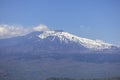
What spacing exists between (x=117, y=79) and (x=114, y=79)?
4.93 feet

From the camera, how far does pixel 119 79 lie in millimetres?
166875

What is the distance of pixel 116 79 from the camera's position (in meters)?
169

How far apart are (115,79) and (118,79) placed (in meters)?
2.03

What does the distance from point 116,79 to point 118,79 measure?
1.78m

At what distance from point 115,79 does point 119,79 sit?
258 cm

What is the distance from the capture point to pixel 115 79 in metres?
169

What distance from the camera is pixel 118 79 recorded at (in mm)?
167250

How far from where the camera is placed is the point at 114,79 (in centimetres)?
16875

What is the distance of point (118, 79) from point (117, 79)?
0.94 m
